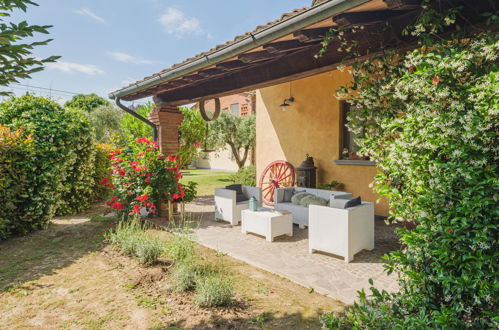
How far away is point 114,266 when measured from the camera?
3.73m

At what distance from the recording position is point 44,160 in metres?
5.24

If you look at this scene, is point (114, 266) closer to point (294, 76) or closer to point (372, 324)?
point (372, 324)

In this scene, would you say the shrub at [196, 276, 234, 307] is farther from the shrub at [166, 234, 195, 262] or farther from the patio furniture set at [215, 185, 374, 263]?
the patio furniture set at [215, 185, 374, 263]

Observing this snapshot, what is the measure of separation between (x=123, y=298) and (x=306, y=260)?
228 cm

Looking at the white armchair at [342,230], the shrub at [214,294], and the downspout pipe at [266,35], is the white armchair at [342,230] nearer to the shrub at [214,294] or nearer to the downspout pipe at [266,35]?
the shrub at [214,294]

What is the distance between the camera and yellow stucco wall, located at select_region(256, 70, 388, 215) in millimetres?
6746

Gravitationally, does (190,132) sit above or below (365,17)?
below

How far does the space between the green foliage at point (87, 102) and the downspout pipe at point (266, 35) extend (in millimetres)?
27064

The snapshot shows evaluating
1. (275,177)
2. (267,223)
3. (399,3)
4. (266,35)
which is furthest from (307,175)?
(399,3)

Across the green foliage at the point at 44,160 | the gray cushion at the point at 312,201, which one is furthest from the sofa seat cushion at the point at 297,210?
the green foliage at the point at 44,160

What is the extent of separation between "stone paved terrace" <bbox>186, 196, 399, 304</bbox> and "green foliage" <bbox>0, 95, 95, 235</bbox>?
293 centimetres

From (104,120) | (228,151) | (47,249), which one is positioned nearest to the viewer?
(47,249)

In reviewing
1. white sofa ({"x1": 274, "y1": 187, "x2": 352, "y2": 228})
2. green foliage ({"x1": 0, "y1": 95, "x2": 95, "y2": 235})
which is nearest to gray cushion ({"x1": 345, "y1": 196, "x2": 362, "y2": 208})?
white sofa ({"x1": 274, "y1": 187, "x2": 352, "y2": 228})

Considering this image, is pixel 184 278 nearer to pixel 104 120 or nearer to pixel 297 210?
pixel 297 210
